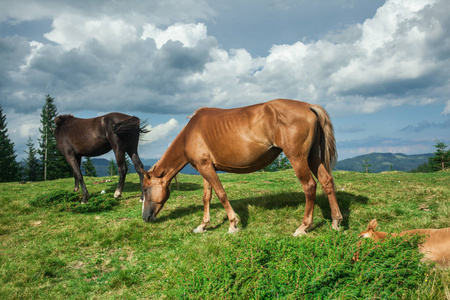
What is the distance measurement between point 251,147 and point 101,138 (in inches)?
274

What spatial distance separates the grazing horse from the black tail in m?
3.60

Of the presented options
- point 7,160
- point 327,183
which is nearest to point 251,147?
point 327,183

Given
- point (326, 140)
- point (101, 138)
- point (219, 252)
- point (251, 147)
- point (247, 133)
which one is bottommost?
point (219, 252)

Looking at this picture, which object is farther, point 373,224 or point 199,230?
point 199,230

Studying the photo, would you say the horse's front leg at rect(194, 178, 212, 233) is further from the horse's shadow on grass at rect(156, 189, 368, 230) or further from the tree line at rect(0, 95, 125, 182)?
the tree line at rect(0, 95, 125, 182)

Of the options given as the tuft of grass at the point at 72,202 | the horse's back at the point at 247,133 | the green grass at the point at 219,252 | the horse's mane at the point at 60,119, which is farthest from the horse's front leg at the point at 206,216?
the horse's mane at the point at 60,119

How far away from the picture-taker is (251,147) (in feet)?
19.1

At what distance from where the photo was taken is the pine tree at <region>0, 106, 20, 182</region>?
4834cm

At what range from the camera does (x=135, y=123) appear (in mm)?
9977

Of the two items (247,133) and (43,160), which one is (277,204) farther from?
(43,160)

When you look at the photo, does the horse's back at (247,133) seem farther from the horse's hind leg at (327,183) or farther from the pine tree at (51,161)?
the pine tree at (51,161)

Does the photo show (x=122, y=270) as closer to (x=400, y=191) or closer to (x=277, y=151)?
(x=277, y=151)

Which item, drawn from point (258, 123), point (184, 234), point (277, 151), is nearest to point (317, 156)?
point (277, 151)

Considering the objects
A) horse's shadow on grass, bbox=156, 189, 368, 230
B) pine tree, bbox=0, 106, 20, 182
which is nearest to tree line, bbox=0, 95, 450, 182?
pine tree, bbox=0, 106, 20, 182
